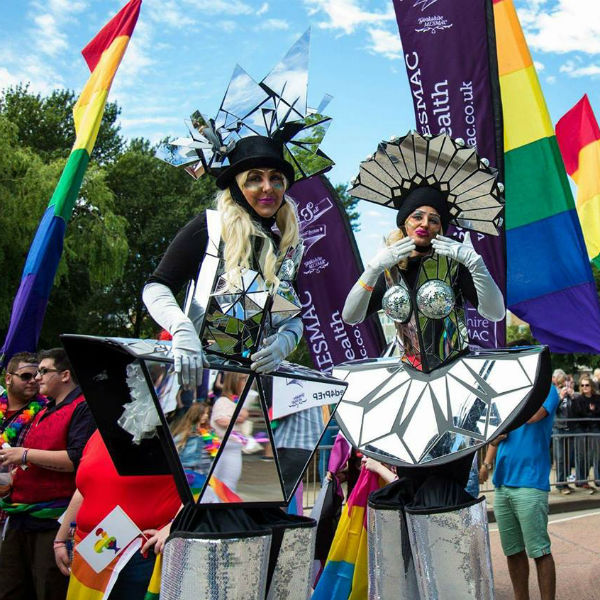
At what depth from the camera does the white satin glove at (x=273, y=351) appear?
2488 millimetres

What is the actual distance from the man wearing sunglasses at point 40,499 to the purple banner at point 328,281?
416 centimetres

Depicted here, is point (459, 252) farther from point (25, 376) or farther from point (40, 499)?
point (25, 376)

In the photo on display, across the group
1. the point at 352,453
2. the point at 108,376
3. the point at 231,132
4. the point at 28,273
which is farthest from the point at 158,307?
the point at 28,273

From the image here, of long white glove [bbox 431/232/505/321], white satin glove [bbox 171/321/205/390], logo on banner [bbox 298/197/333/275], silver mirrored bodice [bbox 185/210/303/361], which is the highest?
logo on banner [bbox 298/197/333/275]

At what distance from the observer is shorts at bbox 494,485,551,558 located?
176 inches

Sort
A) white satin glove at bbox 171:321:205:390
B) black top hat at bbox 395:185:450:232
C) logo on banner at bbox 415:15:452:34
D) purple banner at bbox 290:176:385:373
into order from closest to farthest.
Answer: white satin glove at bbox 171:321:205:390 < black top hat at bbox 395:185:450:232 < logo on banner at bbox 415:15:452:34 < purple banner at bbox 290:176:385:373

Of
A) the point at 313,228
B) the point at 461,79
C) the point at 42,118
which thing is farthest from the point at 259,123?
the point at 42,118

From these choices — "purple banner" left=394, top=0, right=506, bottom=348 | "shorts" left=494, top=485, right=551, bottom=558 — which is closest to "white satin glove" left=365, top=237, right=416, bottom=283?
"shorts" left=494, top=485, right=551, bottom=558

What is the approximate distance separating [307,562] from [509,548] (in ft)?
8.65

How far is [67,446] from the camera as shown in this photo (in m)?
3.84

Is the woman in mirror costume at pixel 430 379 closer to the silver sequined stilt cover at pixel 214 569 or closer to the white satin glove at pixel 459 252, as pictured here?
the white satin glove at pixel 459 252

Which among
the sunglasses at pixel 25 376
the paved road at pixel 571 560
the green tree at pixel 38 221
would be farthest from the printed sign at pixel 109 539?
the green tree at pixel 38 221

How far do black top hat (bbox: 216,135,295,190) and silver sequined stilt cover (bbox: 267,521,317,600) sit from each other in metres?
1.27

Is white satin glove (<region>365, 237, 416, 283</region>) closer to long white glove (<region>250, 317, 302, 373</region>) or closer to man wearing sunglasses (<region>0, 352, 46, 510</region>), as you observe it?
long white glove (<region>250, 317, 302, 373</region>)
